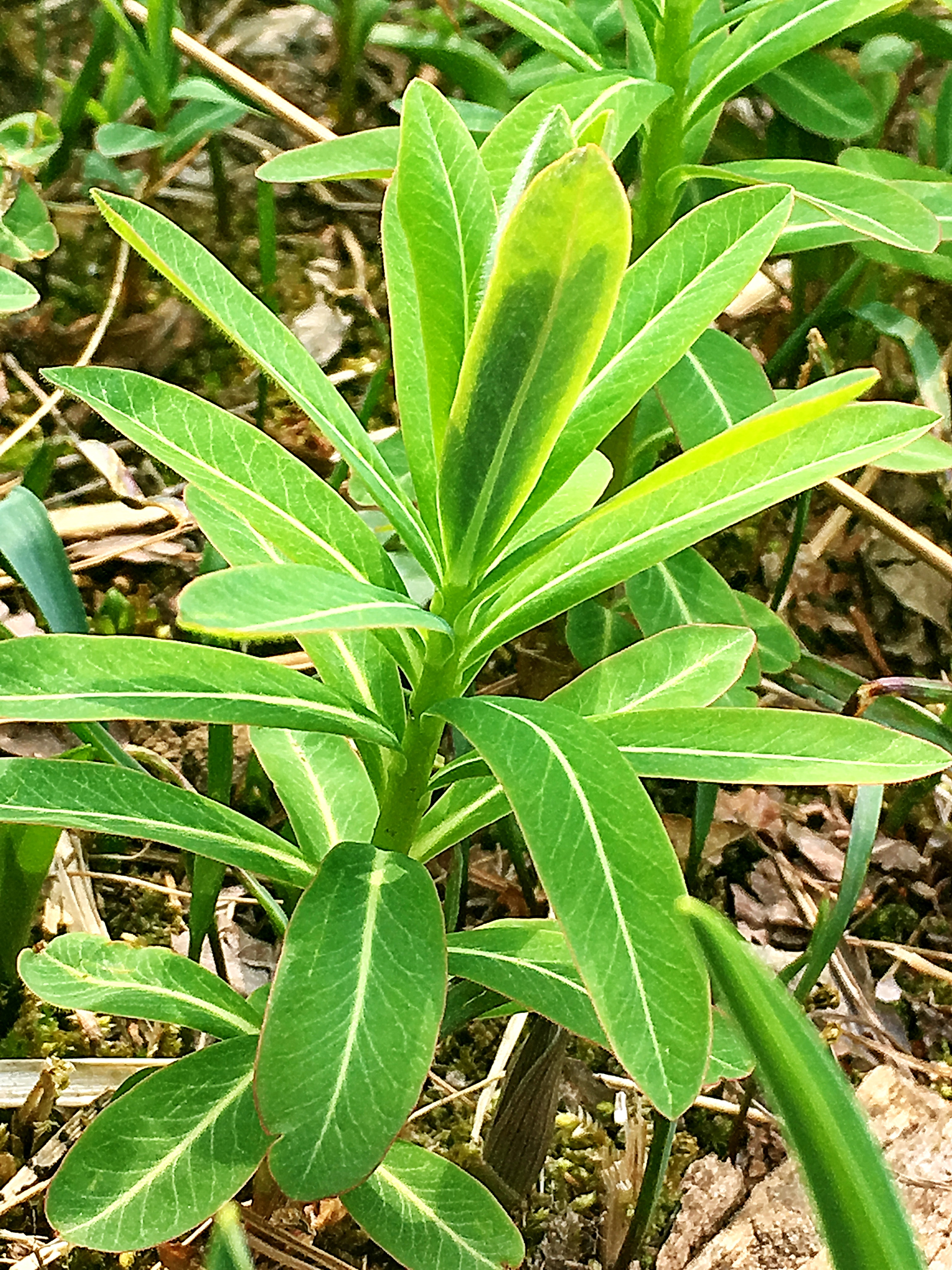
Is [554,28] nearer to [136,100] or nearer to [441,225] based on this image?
[441,225]

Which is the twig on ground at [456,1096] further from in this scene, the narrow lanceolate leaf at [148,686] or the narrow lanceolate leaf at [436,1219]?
the narrow lanceolate leaf at [148,686]

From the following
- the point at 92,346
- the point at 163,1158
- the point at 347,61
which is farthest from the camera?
the point at 347,61

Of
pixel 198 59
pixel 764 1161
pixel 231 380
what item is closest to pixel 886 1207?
pixel 764 1161

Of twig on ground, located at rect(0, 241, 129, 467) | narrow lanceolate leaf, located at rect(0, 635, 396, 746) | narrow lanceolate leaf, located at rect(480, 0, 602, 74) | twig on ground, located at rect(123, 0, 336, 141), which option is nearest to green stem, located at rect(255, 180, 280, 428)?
twig on ground, located at rect(123, 0, 336, 141)

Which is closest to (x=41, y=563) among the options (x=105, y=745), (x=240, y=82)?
(x=105, y=745)

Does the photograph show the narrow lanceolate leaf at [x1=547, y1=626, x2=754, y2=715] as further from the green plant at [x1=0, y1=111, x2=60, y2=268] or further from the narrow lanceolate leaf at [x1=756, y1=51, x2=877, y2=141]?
the green plant at [x1=0, y1=111, x2=60, y2=268]

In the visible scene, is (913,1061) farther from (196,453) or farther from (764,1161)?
(196,453)

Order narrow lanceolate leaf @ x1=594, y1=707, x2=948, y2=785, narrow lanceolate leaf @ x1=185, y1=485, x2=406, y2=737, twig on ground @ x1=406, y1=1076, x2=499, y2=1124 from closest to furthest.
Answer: narrow lanceolate leaf @ x1=594, y1=707, x2=948, y2=785, narrow lanceolate leaf @ x1=185, y1=485, x2=406, y2=737, twig on ground @ x1=406, y1=1076, x2=499, y2=1124
